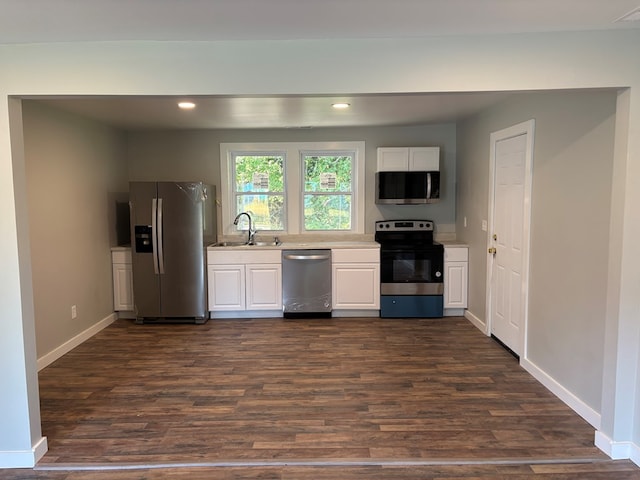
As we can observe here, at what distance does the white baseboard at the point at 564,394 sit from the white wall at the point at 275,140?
2.34 meters

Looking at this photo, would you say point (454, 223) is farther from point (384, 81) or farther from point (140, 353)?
point (140, 353)

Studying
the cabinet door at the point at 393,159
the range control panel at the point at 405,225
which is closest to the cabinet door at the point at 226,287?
the range control panel at the point at 405,225

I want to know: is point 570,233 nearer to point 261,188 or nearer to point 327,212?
point 327,212

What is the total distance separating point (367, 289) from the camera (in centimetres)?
489

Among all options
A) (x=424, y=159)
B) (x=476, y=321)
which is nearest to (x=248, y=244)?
(x=424, y=159)

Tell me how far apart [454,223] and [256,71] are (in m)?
3.83

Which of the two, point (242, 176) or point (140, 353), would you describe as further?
point (242, 176)

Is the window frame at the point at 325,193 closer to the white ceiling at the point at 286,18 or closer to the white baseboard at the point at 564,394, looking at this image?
the white baseboard at the point at 564,394

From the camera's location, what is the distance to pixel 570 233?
2.79 metres

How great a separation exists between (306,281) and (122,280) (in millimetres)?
2111

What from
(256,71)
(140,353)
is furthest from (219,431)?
(256,71)

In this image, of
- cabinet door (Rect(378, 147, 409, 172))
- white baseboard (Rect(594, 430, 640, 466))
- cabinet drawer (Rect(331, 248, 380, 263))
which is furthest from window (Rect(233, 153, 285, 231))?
white baseboard (Rect(594, 430, 640, 466))

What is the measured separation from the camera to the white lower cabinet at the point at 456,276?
481 centimetres

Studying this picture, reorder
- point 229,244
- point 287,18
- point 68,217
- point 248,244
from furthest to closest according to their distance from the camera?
point 229,244, point 248,244, point 68,217, point 287,18
